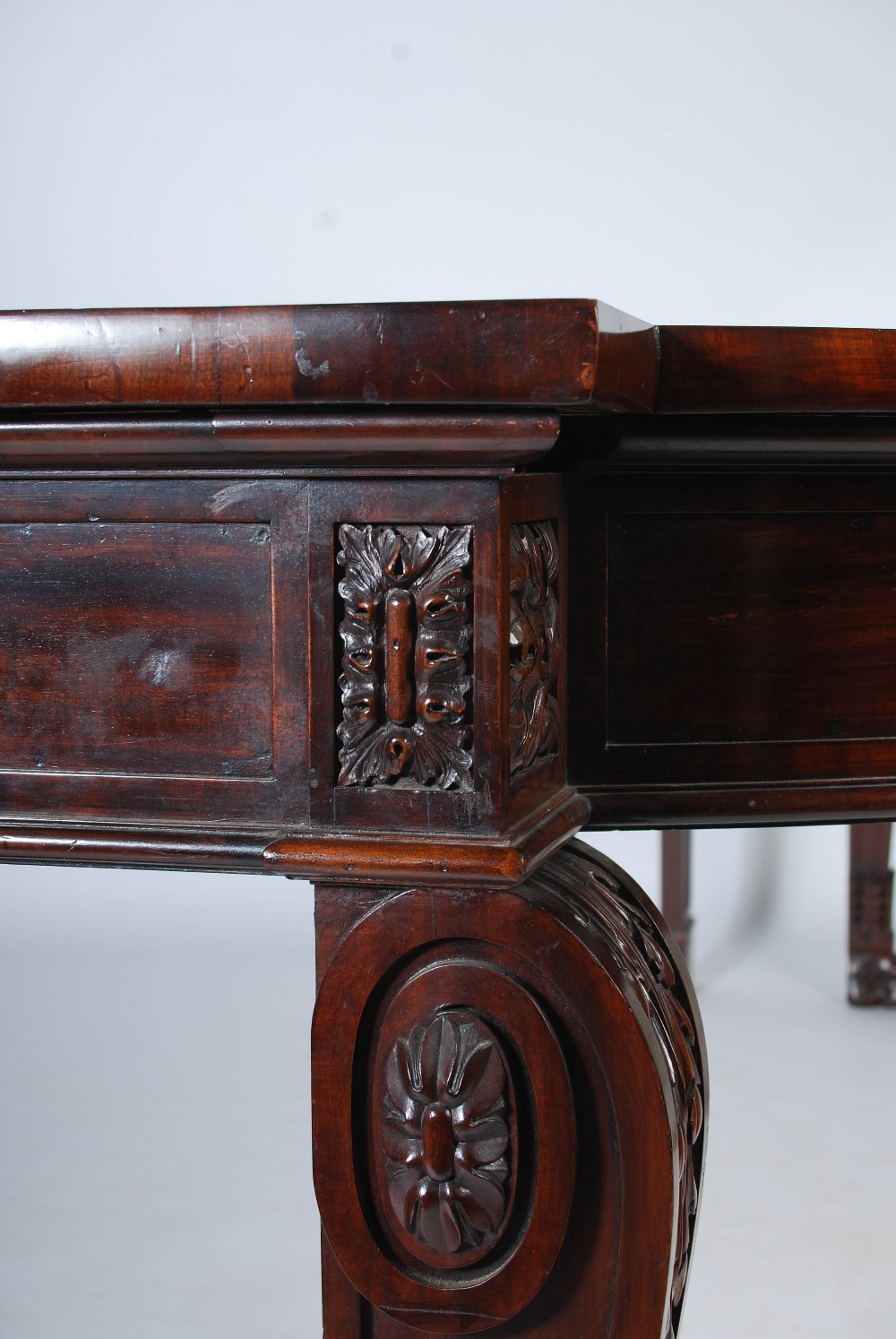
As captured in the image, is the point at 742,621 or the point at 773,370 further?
the point at 742,621

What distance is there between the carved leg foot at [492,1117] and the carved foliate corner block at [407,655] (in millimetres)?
58

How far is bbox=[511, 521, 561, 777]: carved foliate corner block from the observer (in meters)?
0.58

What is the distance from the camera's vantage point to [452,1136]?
59 cm

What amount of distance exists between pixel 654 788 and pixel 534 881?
12 centimetres

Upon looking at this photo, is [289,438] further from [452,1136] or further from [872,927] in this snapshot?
[872,927]

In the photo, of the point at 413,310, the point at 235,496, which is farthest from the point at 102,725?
the point at 413,310

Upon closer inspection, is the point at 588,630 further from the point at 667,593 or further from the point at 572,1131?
the point at 572,1131

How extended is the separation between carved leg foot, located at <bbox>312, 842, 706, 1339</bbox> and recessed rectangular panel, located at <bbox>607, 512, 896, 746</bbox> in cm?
12

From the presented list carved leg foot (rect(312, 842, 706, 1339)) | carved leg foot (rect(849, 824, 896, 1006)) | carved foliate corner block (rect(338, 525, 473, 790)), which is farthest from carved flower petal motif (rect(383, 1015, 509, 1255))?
carved leg foot (rect(849, 824, 896, 1006))

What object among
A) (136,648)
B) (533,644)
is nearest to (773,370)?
(533,644)

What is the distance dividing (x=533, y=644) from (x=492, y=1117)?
18 cm

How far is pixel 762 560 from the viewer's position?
69cm

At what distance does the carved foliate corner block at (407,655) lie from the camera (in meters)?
0.56

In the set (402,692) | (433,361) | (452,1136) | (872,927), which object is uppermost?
(433,361)
